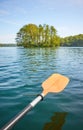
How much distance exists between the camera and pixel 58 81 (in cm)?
522

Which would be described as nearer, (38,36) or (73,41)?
(38,36)

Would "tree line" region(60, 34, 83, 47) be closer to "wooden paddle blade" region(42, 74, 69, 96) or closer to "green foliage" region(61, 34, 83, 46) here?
"green foliage" region(61, 34, 83, 46)

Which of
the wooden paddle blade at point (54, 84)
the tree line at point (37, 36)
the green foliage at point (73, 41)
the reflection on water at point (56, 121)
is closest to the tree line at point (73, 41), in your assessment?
the green foliage at point (73, 41)

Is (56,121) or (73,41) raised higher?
(56,121)

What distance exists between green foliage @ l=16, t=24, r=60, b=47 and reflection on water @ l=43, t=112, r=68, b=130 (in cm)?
8660

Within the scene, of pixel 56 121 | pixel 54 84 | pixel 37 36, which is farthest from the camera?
pixel 37 36

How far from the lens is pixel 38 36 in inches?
3718

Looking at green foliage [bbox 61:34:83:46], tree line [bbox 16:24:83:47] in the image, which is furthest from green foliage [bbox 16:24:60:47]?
green foliage [bbox 61:34:83:46]

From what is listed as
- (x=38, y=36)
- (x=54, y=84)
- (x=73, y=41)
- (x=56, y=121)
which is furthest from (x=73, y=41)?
(x=56, y=121)

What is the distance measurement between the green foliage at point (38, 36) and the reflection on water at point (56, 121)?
86.6 m

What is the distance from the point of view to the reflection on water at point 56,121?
429 cm

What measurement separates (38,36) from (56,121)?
91.0m

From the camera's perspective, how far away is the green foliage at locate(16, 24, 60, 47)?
92250mm

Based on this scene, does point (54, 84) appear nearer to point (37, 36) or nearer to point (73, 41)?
point (37, 36)
